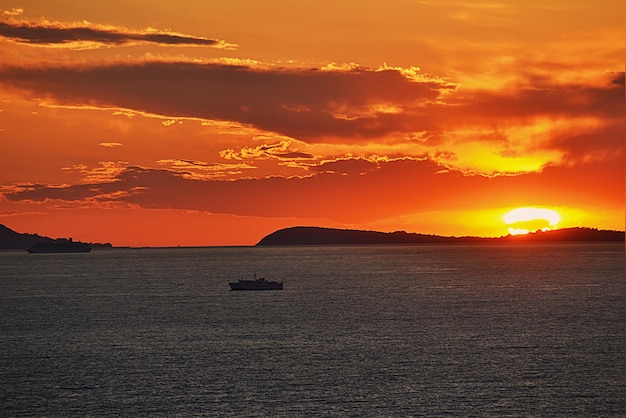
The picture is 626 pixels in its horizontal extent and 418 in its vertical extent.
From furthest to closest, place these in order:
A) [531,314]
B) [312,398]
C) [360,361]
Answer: [531,314]
[360,361]
[312,398]

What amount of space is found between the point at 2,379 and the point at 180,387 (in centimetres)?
2211

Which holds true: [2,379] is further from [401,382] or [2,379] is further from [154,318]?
[154,318]

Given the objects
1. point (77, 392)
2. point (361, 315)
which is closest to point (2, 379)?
point (77, 392)

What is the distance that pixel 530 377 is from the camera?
107 metres

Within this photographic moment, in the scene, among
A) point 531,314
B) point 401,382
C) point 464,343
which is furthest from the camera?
point 531,314

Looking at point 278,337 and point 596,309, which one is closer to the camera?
point 278,337

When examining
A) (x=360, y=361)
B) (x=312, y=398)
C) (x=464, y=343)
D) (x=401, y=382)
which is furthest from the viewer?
(x=464, y=343)

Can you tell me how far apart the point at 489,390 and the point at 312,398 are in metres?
19.5

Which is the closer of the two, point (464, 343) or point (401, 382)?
point (401, 382)

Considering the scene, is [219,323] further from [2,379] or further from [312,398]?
[312,398]

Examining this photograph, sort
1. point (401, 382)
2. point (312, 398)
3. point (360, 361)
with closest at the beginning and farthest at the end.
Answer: point (312, 398), point (401, 382), point (360, 361)

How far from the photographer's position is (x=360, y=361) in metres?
120

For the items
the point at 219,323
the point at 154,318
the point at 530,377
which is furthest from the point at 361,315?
the point at 530,377

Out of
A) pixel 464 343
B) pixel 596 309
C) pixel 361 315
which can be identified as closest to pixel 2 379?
pixel 464 343
